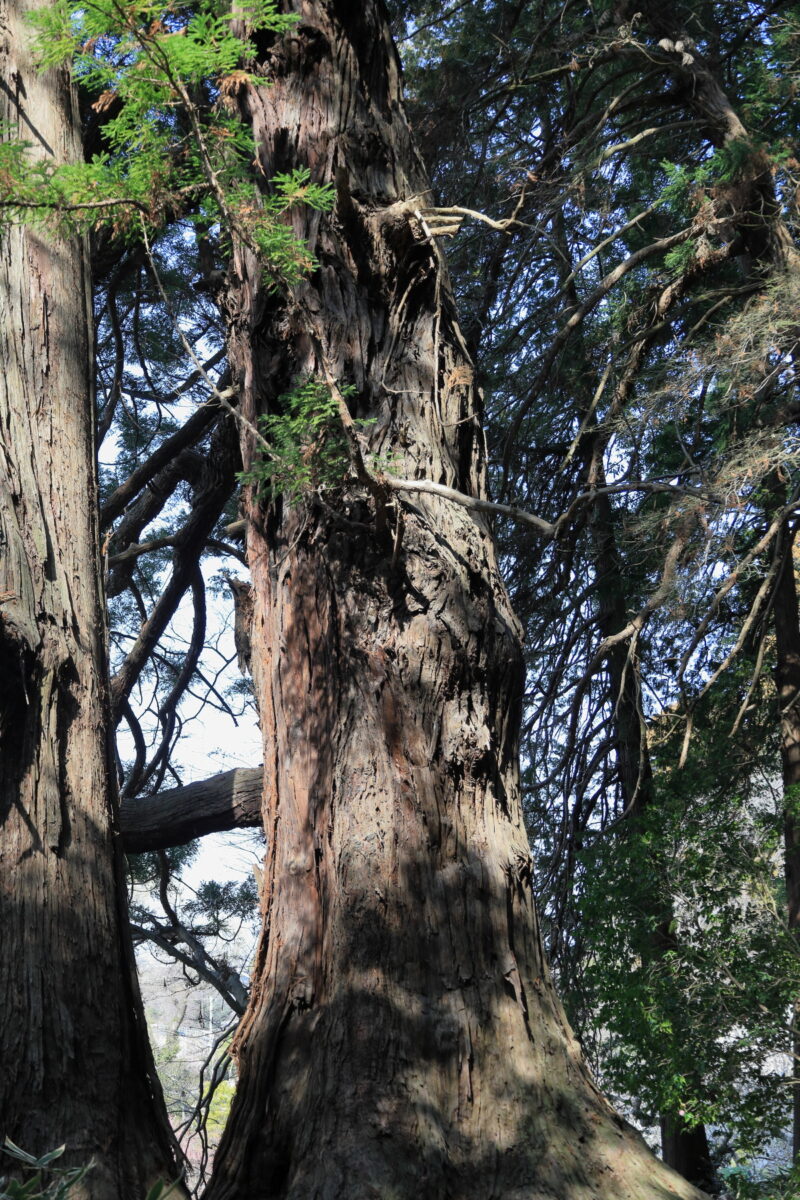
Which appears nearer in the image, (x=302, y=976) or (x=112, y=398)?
(x=302, y=976)

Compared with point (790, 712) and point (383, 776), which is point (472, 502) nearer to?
point (383, 776)

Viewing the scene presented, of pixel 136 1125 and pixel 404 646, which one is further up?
pixel 404 646

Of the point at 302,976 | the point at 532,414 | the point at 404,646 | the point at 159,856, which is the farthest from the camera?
the point at 532,414

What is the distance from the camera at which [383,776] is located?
8.94ft

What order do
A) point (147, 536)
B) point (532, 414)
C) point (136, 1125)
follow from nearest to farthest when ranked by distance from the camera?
point (136, 1125)
point (532, 414)
point (147, 536)

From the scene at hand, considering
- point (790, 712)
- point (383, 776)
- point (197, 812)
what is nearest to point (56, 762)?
point (383, 776)

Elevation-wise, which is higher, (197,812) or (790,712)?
(790,712)

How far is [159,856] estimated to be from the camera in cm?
683

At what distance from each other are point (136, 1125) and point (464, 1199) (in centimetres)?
81

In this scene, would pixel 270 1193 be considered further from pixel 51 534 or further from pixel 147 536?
pixel 147 536

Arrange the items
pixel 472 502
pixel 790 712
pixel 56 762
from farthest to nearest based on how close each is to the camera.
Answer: pixel 790 712 < pixel 56 762 < pixel 472 502

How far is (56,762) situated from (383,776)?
0.86m

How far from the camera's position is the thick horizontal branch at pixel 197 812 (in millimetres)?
5020

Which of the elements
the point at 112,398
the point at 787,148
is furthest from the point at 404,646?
the point at 787,148
